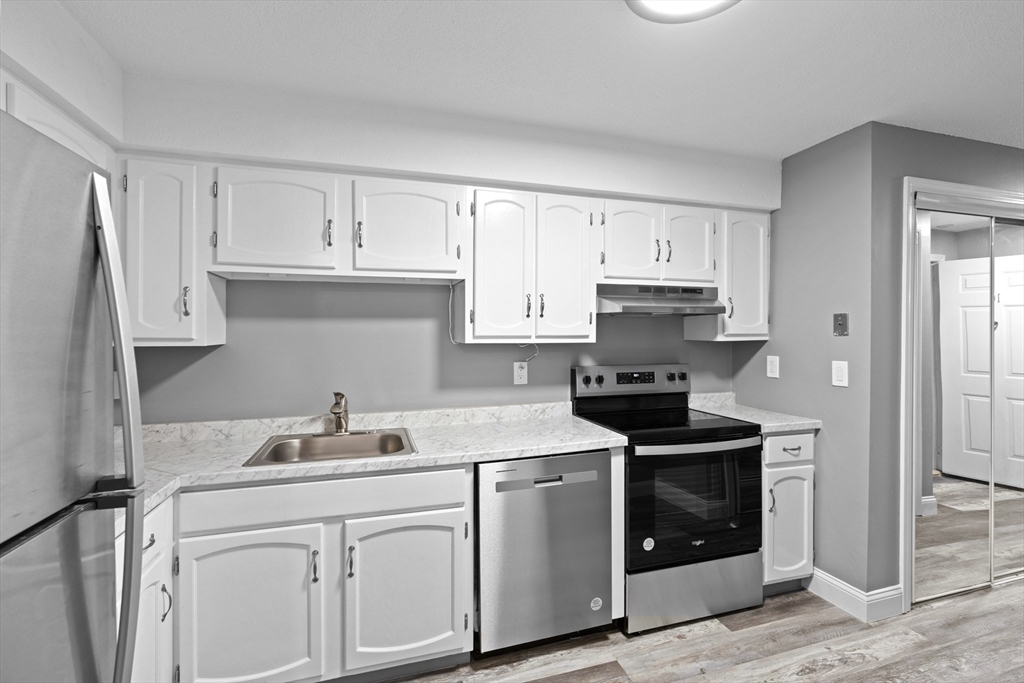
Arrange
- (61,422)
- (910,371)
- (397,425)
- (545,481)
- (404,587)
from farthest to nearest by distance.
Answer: (397,425) → (910,371) → (545,481) → (404,587) → (61,422)

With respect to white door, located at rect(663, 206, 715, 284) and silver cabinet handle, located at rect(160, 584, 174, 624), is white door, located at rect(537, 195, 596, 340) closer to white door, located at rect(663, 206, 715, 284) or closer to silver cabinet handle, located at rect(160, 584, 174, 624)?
white door, located at rect(663, 206, 715, 284)

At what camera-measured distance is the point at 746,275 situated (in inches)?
114

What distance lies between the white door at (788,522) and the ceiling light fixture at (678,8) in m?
2.10

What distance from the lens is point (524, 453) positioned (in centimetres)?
208

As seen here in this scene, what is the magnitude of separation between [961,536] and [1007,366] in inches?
36.1

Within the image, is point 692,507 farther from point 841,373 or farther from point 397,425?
point 397,425

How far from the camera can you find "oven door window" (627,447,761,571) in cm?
226

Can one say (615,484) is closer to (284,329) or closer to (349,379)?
(349,379)

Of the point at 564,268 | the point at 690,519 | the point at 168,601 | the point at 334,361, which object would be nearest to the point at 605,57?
the point at 564,268

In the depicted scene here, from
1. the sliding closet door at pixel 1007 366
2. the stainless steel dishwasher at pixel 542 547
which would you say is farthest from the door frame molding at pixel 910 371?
Answer: the stainless steel dishwasher at pixel 542 547

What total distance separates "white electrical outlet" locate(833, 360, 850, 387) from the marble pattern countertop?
252mm

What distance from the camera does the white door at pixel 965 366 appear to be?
252cm

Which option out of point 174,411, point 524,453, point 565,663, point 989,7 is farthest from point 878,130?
point 174,411

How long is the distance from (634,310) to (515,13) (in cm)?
143
